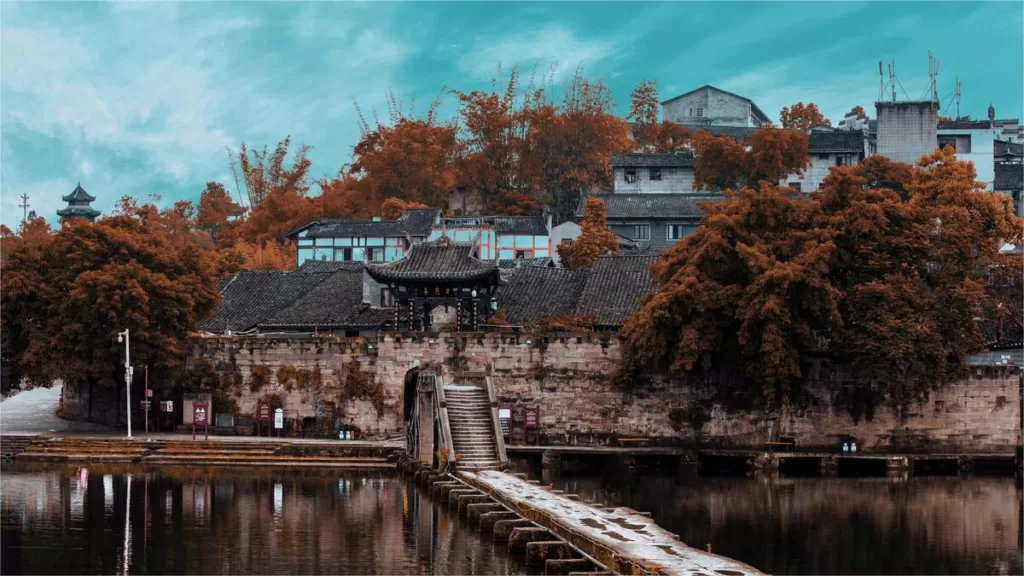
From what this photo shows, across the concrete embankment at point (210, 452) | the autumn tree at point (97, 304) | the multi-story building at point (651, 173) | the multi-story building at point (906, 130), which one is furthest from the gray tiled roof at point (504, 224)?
the concrete embankment at point (210, 452)

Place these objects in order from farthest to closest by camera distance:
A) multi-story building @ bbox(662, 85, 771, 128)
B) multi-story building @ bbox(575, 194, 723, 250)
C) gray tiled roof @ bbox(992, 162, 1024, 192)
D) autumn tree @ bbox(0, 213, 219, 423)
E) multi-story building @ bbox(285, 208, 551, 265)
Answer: multi-story building @ bbox(662, 85, 771, 128) < gray tiled roof @ bbox(992, 162, 1024, 192) < multi-story building @ bbox(575, 194, 723, 250) < multi-story building @ bbox(285, 208, 551, 265) < autumn tree @ bbox(0, 213, 219, 423)

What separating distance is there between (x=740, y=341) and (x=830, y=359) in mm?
4965

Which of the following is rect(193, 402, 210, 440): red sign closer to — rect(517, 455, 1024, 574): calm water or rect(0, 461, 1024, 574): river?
rect(0, 461, 1024, 574): river

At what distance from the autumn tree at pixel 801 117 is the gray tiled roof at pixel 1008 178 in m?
26.7

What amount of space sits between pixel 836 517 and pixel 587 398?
52.2ft

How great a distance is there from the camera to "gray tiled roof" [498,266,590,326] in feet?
186

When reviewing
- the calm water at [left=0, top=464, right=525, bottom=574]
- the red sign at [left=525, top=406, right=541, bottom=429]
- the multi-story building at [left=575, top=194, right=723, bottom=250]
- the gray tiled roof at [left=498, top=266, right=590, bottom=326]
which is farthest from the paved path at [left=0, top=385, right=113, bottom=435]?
the multi-story building at [left=575, top=194, right=723, bottom=250]

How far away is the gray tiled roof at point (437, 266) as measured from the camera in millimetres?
54062

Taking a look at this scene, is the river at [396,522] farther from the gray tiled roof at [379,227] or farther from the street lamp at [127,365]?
→ the gray tiled roof at [379,227]

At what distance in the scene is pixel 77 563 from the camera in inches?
1094

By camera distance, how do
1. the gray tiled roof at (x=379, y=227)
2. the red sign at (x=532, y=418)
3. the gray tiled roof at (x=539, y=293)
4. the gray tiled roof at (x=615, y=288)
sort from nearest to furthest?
the red sign at (x=532, y=418), the gray tiled roof at (x=615, y=288), the gray tiled roof at (x=539, y=293), the gray tiled roof at (x=379, y=227)

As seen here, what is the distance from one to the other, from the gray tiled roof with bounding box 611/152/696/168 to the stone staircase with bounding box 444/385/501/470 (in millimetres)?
46069

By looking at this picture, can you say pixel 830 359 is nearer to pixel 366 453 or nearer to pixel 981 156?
pixel 366 453

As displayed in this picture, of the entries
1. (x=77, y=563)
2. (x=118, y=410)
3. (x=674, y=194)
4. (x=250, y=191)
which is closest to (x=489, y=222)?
(x=674, y=194)
